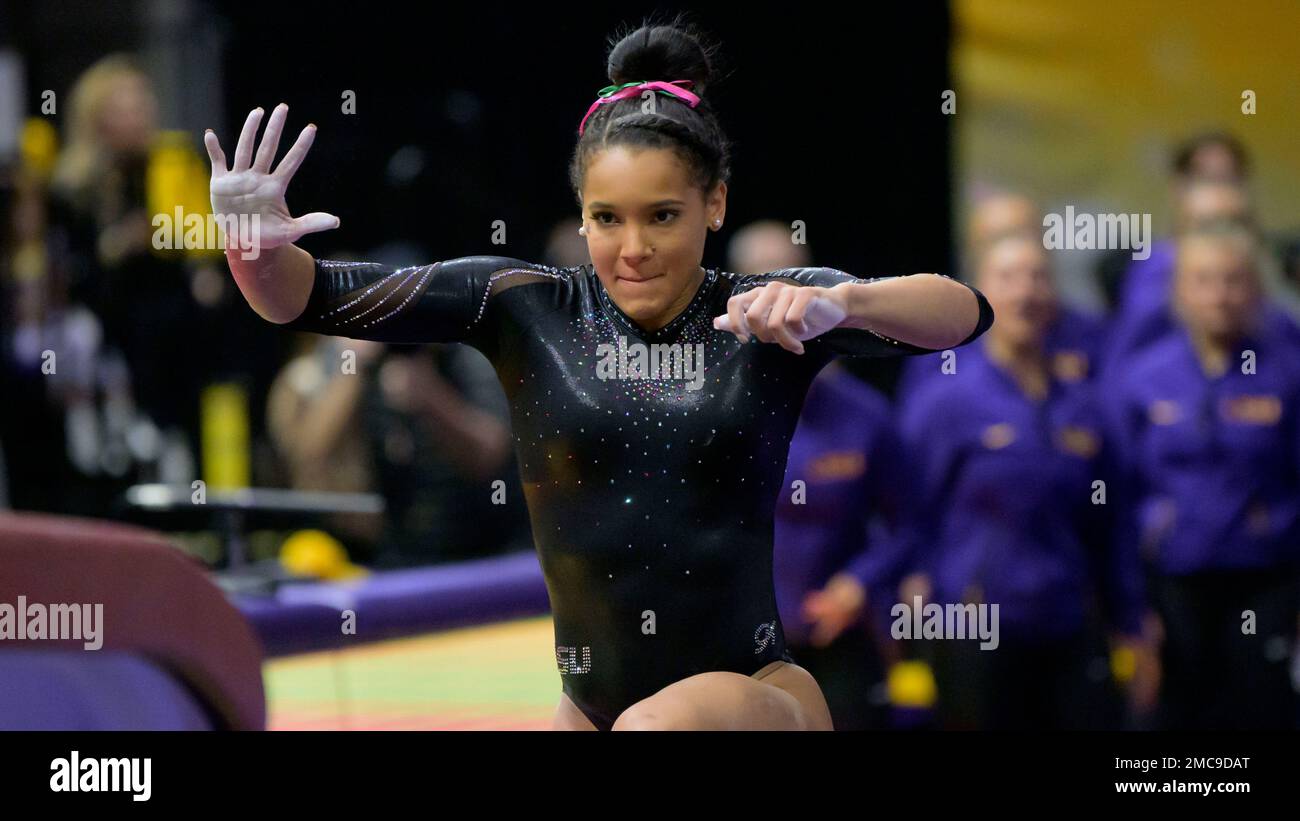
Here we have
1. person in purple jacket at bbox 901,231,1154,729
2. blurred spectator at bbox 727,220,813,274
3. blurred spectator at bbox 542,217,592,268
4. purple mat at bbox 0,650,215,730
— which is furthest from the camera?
blurred spectator at bbox 542,217,592,268

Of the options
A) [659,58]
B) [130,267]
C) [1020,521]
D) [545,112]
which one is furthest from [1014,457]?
[130,267]

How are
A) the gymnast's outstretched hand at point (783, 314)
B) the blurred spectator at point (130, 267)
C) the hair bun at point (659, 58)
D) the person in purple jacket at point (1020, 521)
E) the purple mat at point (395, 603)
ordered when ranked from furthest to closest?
the blurred spectator at point (130, 267), the person in purple jacket at point (1020, 521), the purple mat at point (395, 603), the hair bun at point (659, 58), the gymnast's outstretched hand at point (783, 314)

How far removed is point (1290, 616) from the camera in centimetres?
437

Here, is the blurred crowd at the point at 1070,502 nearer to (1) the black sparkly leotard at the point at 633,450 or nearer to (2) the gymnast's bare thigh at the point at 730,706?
(1) the black sparkly leotard at the point at 633,450

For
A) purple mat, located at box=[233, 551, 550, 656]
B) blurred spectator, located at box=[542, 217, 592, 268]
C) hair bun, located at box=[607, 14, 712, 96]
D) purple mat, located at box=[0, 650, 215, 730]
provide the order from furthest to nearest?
blurred spectator, located at box=[542, 217, 592, 268] < purple mat, located at box=[233, 551, 550, 656] < purple mat, located at box=[0, 650, 215, 730] < hair bun, located at box=[607, 14, 712, 96]

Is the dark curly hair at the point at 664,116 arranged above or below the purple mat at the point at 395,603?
above

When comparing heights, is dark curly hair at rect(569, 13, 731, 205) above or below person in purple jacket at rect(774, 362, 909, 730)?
above

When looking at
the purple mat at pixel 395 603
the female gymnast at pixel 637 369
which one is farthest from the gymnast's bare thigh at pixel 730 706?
the purple mat at pixel 395 603

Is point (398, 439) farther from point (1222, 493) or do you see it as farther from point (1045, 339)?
point (1222, 493)

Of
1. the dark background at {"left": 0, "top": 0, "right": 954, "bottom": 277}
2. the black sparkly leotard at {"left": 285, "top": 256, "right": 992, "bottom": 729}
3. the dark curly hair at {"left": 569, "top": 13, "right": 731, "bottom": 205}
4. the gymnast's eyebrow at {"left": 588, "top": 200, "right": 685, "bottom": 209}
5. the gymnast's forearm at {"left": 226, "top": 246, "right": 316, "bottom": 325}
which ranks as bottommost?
the black sparkly leotard at {"left": 285, "top": 256, "right": 992, "bottom": 729}

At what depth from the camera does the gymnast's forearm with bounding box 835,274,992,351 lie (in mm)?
2123

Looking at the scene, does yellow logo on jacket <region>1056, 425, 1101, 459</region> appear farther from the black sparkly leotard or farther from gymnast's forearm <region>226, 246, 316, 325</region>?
gymnast's forearm <region>226, 246, 316, 325</region>

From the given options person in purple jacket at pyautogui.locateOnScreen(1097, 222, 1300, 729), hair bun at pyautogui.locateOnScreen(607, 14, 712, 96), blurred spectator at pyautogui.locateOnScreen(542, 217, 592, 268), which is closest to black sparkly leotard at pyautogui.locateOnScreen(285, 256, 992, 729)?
hair bun at pyautogui.locateOnScreen(607, 14, 712, 96)

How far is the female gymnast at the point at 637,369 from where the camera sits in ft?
7.22
